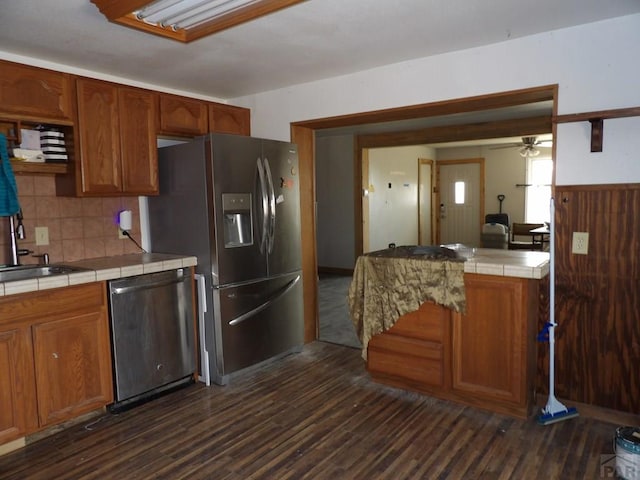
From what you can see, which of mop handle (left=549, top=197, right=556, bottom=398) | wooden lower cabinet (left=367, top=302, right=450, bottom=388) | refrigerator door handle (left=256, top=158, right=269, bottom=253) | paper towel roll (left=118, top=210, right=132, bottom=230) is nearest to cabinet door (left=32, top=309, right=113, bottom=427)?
paper towel roll (left=118, top=210, right=132, bottom=230)

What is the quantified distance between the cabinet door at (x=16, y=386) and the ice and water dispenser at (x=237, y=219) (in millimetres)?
1321

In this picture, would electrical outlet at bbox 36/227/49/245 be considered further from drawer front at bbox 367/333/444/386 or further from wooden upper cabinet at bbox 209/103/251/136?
drawer front at bbox 367/333/444/386

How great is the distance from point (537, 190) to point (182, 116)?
7867 millimetres

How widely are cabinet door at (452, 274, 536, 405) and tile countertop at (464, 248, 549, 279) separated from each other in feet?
0.14

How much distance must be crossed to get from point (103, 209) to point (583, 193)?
3.22m

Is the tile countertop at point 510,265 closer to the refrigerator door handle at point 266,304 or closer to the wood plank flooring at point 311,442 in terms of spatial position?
the wood plank flooring at point 311,442

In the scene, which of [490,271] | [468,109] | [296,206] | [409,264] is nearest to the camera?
[490,271]

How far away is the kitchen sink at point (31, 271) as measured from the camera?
274cm

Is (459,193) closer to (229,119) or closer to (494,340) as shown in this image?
(229,119)

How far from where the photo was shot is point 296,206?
375 centimetres

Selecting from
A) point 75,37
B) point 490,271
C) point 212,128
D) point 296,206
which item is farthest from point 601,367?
point 75,37

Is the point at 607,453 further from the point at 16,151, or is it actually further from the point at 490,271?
the point at 16,151

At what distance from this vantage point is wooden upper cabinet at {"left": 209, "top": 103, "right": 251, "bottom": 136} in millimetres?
3785

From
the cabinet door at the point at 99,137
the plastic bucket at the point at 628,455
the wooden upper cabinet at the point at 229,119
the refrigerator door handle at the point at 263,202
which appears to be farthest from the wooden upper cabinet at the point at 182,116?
the plastic bucket at the point at 628,455
